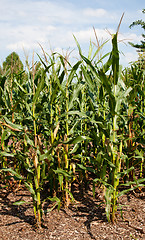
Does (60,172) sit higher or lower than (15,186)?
higher

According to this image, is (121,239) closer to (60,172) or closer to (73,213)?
(73,213)

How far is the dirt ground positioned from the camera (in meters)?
2.36

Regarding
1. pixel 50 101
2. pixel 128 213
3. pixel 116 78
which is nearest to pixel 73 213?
pixel 128 213

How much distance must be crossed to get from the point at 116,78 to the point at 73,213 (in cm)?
158

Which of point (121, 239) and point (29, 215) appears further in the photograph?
point (29, 215)

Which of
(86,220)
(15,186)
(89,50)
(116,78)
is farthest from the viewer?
(15,186)

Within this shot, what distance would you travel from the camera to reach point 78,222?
8.48 feet

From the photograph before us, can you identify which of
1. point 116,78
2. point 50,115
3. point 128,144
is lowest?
point 128,144

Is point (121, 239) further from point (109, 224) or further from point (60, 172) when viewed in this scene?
point (60, 172)

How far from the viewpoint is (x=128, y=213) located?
8.89 ft

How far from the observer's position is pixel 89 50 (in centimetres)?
293

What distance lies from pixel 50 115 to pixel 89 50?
3.04 feet

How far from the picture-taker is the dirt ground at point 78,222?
236 centimetres

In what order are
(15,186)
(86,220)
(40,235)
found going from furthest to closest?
(15,186) < (86,220) < (40,235)
